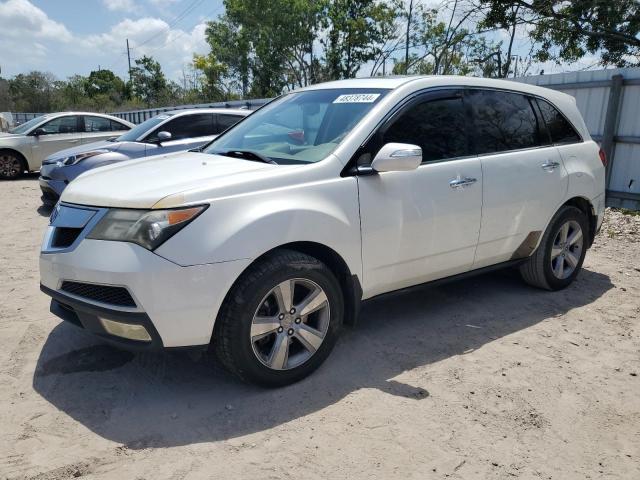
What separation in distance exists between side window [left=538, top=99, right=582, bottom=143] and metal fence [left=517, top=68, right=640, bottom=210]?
15.2 ft

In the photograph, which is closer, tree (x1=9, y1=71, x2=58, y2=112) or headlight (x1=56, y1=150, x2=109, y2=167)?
headlight (x1=56, y1=150, x2=109, y2=167)

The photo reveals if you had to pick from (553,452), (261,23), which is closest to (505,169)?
(553,452)

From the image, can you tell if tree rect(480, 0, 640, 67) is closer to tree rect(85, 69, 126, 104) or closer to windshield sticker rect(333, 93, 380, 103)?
windshield sticker rect(333, 93, 380, 103)

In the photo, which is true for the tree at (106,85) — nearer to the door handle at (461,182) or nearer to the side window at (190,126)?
the side window at (190,126)

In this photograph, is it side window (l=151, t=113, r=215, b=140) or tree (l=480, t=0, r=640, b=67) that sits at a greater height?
tree (l=480, t=0, r=640, b=67)

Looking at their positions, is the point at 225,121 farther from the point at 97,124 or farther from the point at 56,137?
the point at 56,137

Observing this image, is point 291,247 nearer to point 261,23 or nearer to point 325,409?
point 325,409

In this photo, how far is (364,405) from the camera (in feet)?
10.1

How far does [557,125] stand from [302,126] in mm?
2430

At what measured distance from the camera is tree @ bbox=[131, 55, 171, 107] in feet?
166

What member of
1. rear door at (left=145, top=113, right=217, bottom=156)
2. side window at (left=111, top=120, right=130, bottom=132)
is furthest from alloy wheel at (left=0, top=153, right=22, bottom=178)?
rear door at (left=145, top=113, right=217, bottom=156)

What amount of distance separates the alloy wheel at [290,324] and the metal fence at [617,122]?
24.3 feet

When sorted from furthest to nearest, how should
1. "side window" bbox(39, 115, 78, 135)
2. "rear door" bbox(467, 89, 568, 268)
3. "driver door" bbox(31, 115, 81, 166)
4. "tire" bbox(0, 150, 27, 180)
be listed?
"side window" bbox(39, 115, 78, 135), "driver door" bbox(31, 115, 81, 166), "tire" bbox(0, 150, 27, 180), "rear door" bbox(467, 89, 568, 268)

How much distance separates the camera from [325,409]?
3.04m
